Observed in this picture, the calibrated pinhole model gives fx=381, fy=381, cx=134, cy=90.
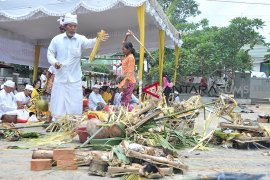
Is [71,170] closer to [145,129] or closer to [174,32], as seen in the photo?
[145,129]

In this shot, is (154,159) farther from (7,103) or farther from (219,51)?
(219,51)

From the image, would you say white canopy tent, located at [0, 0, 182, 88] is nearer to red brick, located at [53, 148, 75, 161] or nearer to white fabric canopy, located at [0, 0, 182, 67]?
white fabric canopy, located at [0, 0, 182, 67]

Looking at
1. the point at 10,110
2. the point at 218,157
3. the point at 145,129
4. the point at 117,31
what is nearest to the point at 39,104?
the point at 10,110

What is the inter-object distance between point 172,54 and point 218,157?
18.7 m

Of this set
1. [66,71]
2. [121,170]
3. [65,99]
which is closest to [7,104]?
[65,99]

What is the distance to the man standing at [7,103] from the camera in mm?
7483

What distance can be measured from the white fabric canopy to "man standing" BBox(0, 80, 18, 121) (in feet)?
8.80

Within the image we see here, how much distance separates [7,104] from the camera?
757cm

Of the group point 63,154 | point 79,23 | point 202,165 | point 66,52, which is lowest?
point 202,165

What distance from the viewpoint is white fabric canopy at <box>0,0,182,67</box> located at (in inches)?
364

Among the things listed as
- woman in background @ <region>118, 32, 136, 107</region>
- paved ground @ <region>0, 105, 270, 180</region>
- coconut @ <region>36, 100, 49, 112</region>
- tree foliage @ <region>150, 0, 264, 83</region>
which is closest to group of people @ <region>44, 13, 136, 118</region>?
woman in background @ <region>118, 32, 136, 107</region>

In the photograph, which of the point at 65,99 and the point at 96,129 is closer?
the point at 96,129

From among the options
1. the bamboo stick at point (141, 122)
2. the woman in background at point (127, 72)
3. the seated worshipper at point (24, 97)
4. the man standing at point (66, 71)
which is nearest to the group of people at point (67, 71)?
the man standing at point (66, 71)

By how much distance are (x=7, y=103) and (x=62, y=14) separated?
9.62ft
